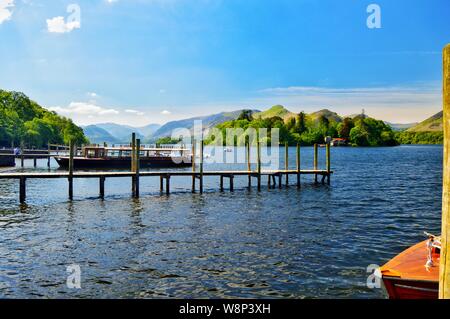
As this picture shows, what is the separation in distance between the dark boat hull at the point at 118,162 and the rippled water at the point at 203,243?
30291 millimetres

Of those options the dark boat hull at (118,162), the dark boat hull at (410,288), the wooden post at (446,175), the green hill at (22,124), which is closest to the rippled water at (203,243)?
the dark boat hull at (410,288)

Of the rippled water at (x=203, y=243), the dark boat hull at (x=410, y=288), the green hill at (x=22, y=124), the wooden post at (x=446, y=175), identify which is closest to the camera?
the wooden post at (x=446, y=175)

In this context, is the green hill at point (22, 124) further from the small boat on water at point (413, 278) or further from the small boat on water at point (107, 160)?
the small boat on water at point (413, 278)

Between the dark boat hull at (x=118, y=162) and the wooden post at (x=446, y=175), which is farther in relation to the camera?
the dark boat hull at (x=118, y=162)

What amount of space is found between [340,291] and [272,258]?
3856 millimetres

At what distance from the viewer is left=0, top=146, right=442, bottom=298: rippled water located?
516 inches

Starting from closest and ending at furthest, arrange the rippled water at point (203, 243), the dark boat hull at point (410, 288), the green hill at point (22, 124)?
the dark boat hull at point (410, 288) < the rippled water at point (203, 243) < the green hill at point (22, 124)

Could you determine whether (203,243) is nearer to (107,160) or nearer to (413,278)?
(413,278)

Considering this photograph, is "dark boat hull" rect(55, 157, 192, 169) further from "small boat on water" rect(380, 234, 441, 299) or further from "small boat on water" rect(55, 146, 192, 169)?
"small boat on water" rect(380, 234, 441, 299)

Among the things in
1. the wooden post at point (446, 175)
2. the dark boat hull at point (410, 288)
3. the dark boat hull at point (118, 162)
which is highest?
the wooden post at point (446, 175)

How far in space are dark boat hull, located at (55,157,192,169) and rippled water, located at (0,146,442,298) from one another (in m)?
30.3

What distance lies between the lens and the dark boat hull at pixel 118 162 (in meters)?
65.4
